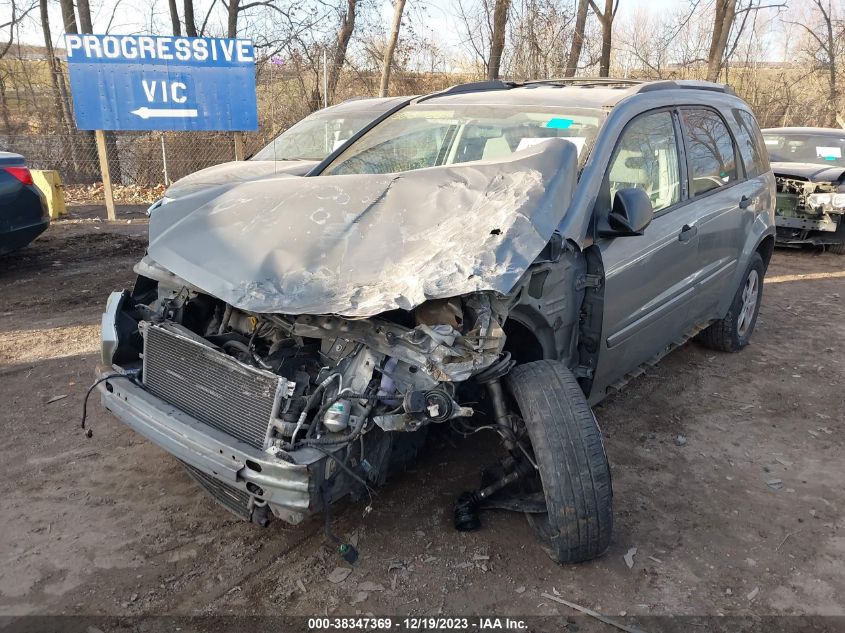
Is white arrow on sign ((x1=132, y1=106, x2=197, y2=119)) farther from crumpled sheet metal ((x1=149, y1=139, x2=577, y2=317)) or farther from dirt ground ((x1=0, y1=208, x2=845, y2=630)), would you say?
crumpled sheet metal ((x1=149, y1=139, x2=577, y2=317))

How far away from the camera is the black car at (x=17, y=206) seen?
262 inches

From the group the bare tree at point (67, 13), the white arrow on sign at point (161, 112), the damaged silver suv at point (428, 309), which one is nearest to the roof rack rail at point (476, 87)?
the damaged silver suv at point (428, 309)

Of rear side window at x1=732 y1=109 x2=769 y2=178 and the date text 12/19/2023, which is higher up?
rear side window at x1=732 y1=109 x2=769 y2=178

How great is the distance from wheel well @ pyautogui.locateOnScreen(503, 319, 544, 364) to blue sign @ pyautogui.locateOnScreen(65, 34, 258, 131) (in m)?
9.14

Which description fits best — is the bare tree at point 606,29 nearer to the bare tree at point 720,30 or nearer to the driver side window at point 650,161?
the bare tree at point 720,30

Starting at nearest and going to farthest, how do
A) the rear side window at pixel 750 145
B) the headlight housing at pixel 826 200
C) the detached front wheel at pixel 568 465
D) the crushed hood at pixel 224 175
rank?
the detached front wheel at pixel 568 465
the crushed hood at pixel 224 175
the rear side window at pixel 750 145
the headlight housing at pixel 826 200

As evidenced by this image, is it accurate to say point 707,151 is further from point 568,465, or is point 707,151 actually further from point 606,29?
point 606,29

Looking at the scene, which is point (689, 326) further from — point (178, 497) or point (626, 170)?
point (178, 497)

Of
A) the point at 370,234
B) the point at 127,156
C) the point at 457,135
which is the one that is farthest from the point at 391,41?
the point at 370,234

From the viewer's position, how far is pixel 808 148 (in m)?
9.93

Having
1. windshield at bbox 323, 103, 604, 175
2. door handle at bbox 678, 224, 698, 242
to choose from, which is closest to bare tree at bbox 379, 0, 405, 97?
windshield at bbox 323, 103, 604, 175

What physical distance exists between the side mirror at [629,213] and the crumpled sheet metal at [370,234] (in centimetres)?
31

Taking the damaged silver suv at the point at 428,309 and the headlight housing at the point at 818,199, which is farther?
the headlight housing at the point at 818,199

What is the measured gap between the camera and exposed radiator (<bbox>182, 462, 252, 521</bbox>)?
2688mm
